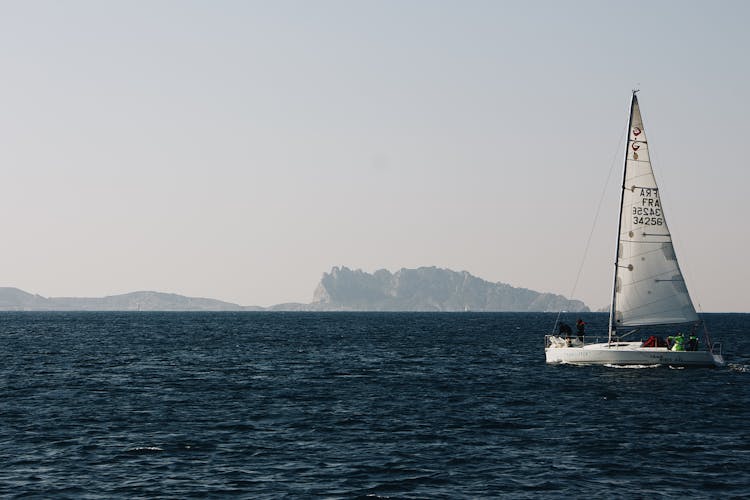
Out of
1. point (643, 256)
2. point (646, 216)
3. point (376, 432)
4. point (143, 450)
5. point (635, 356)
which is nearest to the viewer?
point (143, 450)

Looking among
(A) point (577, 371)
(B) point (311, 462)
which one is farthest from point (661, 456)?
(A) point (577, 371)

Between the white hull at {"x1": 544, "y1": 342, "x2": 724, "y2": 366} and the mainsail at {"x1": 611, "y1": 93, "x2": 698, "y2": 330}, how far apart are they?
2.82 m

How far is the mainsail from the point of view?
210ft

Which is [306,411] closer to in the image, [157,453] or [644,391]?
[157,453]

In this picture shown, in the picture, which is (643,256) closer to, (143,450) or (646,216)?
(646,216)

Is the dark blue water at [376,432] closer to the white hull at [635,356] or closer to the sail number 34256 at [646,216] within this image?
the white hull at [635,356]

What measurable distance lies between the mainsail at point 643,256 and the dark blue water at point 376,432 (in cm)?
452

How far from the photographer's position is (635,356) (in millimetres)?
62188

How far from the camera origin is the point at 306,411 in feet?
145

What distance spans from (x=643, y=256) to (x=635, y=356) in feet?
25.2

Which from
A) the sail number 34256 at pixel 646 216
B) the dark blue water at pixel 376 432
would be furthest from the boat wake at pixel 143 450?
the sail number 34256 at pixel 646 216

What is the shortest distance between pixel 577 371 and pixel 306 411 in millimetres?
26962

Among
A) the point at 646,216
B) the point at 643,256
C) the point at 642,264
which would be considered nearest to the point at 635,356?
the point at 642,264

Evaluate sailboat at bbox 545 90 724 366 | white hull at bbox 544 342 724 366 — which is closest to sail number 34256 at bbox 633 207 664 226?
sailboat at bbox 545 90 724 366
